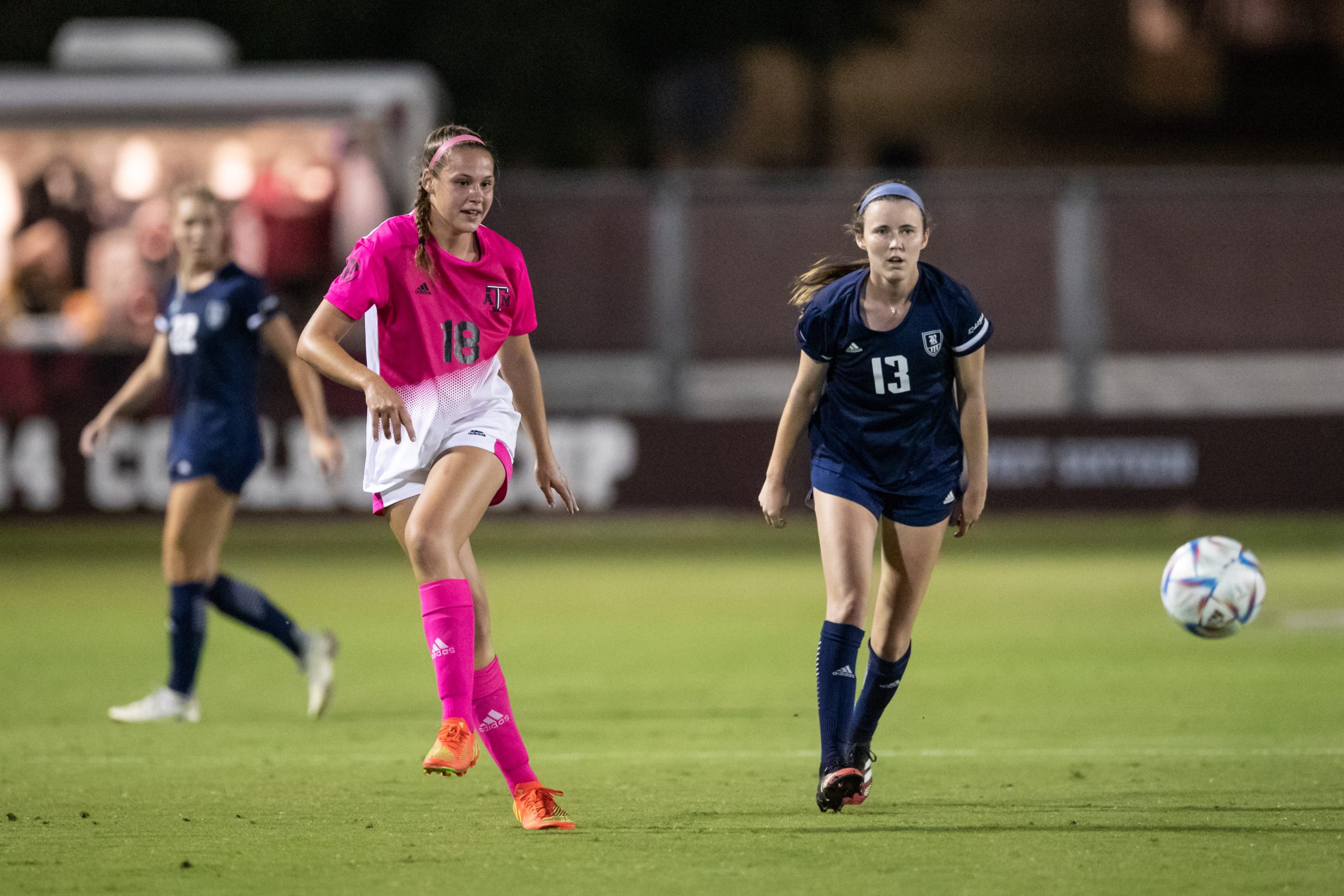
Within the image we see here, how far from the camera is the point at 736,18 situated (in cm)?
Result: 2877

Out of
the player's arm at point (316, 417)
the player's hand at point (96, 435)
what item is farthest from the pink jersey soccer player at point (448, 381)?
the player's hand at point (96, 435)

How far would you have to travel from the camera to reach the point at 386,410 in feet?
19.1

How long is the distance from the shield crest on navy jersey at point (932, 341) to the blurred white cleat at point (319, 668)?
373 centimetres

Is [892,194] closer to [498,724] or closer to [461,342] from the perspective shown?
[461,342]

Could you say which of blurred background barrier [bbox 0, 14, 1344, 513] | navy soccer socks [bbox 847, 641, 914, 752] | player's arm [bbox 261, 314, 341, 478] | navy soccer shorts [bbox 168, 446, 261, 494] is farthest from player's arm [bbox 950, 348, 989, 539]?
blurred background barrier [bbox 0, 14, 1344, 513]

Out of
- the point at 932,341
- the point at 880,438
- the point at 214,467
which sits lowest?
the point at 214,467

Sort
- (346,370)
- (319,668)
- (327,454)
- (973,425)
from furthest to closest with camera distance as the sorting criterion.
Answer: (319,668) → (327,454) → (973,425) → (346,370)

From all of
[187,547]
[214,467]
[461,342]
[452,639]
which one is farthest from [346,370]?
[187,547]

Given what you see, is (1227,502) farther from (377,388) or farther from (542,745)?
(377,388)

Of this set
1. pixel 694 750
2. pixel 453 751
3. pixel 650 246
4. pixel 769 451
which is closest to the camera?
pixel 453 751

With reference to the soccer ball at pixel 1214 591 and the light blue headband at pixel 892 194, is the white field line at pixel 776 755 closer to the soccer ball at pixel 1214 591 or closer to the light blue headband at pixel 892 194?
the soccer ball at pixel 1214 591

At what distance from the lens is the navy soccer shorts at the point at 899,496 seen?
6.66 metres

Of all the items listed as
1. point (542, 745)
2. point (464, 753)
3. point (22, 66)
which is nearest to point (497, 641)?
point (542, 745)

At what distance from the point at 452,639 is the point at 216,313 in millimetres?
3540
